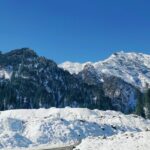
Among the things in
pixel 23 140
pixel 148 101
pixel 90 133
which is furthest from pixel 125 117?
pixel 148 101

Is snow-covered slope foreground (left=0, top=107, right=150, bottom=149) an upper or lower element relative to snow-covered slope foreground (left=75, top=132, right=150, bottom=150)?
upper

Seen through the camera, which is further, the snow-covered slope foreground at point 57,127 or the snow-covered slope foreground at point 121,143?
the snow-covered slope foreground at point 57,127

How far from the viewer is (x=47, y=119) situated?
365 feet

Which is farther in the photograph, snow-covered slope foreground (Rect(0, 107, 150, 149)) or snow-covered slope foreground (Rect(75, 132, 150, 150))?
snow-covered slope foreground (Rect(0, 107, 150, 149))

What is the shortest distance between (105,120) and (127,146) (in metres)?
66.5

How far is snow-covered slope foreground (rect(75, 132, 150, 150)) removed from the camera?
189ft

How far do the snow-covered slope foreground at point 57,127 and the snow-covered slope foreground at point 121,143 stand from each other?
1815 cm

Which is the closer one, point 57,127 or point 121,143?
point 121,143

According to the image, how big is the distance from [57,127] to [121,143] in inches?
1840

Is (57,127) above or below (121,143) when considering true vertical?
above

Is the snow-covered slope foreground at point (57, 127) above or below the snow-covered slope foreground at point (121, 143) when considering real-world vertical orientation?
above

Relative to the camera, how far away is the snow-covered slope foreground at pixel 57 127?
92100mm

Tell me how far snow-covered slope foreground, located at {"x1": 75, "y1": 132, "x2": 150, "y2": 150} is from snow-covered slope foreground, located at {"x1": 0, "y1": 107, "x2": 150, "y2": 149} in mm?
18146

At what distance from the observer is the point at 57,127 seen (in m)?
105
